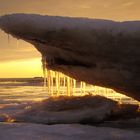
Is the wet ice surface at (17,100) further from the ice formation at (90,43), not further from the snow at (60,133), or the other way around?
the snow at (60,133)

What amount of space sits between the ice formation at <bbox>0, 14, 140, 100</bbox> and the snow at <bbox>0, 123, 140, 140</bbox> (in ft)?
3.03

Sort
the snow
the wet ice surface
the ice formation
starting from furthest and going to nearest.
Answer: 1. the wet ice surface
2. the ice formation
3. the snow

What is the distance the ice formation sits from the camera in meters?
5.21

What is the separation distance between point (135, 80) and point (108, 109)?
93cm

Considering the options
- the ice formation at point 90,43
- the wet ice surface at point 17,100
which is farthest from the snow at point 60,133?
the wet ice surface at point 17,100

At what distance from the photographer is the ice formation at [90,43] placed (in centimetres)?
521

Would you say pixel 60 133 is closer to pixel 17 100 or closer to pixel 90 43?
pixel 90 43

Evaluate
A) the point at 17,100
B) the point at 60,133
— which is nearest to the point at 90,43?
the point at 60,133

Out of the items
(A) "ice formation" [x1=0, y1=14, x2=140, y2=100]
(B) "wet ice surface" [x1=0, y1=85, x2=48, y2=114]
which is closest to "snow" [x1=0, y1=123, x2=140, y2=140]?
(A) "ice formation" [x1=0, y1=14, x2=140, y2=100]

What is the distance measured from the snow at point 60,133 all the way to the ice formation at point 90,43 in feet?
3.03

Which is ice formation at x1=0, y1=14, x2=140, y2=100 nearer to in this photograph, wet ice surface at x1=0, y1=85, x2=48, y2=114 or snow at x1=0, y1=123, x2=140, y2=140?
snow at x1=0, y1=123, x2=140, y2=140

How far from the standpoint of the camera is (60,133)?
15.3ft

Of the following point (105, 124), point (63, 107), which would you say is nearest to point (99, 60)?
point (105, 124)

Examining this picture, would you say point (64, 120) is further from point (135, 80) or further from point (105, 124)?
point (135, 80)
